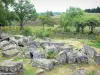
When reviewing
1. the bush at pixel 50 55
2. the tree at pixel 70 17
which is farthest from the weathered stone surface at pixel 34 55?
the tree at pixel 70 17

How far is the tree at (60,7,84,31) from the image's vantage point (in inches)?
2280

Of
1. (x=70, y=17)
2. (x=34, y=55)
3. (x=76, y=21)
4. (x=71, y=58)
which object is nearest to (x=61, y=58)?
(x=71, y=58)

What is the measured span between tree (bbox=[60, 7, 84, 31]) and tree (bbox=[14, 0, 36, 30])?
8.68 metres

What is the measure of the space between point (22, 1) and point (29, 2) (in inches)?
74.1

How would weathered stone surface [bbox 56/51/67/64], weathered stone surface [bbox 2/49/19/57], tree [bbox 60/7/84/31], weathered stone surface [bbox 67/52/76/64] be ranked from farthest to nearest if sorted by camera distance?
tree [bbox 60/7/84/31] < weathered stone surface [bbox 2/49/19/57] < weathered stone surface [bbox 67/52/76/64] < weathered stone surface [bbox 56/51/67/64]

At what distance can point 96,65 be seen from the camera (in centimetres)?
1861

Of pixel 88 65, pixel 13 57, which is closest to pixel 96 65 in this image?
pixel 88 65

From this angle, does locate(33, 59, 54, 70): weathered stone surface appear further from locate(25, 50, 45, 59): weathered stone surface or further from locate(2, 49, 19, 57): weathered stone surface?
locate(2, 49, 19, 57): weathered stone surface

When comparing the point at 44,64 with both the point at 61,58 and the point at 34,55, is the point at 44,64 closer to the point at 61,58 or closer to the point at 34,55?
the point at 61,58

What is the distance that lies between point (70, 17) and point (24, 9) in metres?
13.4

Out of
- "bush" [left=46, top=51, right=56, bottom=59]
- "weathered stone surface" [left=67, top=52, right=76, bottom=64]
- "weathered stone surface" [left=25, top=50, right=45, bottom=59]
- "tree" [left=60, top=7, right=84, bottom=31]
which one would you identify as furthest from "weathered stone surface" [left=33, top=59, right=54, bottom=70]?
"tree" [left=60, top=7, right=84, bottom=31]

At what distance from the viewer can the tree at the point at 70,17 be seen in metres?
57.9

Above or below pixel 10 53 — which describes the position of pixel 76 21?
above

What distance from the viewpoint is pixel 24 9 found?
56.6m
